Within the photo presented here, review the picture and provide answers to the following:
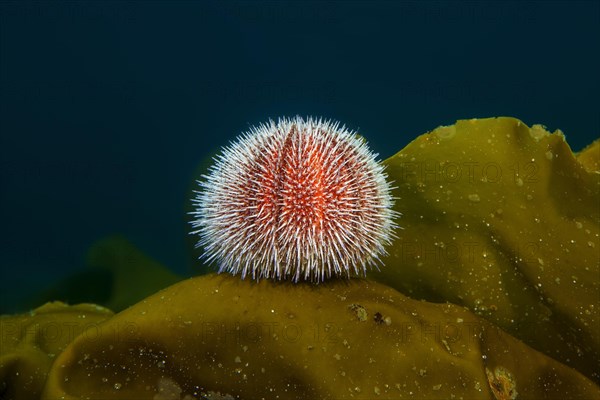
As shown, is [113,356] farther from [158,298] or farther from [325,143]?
[325,143]

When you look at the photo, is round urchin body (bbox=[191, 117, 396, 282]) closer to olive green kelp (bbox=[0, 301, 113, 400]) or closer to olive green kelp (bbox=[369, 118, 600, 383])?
olive green kelp (bbox=[369, 118, 600, 383])

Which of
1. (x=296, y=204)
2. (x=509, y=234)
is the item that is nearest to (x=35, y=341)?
(x=296, y=204)

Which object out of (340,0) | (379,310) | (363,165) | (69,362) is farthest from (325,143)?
(340,0)

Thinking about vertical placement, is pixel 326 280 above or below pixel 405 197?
below

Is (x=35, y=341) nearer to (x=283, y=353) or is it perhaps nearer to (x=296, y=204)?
(x=283, y=353)

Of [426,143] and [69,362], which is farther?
[426,143]
